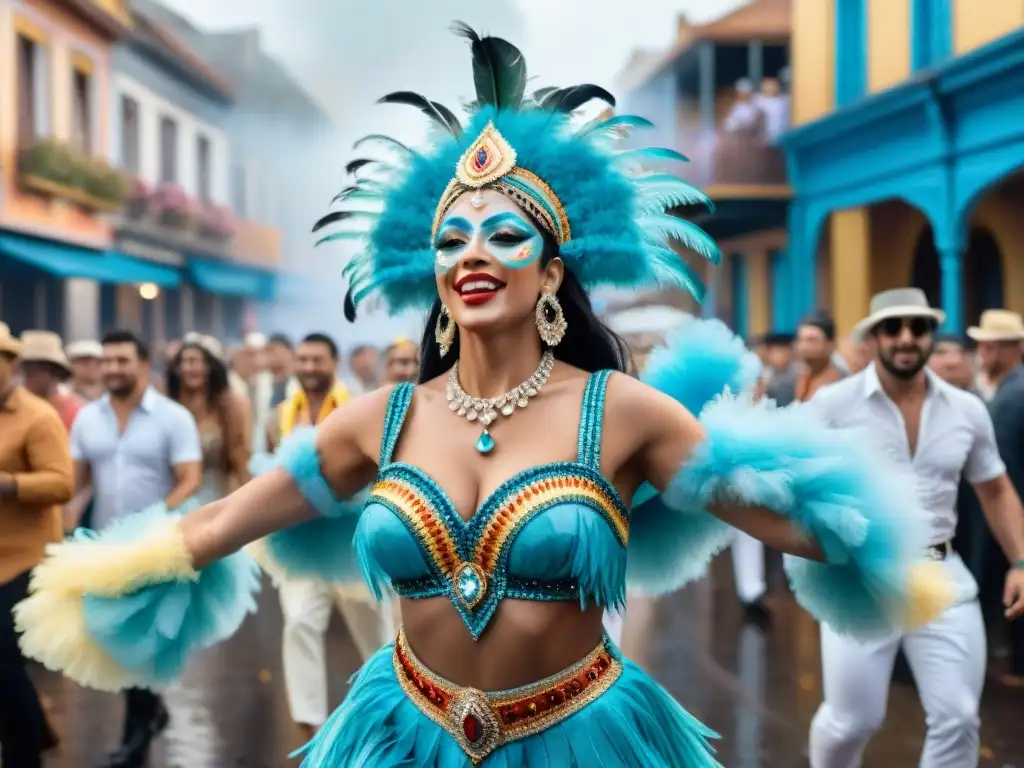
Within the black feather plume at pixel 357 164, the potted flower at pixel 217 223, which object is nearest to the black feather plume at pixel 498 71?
the black feather plume at pixel 357 164

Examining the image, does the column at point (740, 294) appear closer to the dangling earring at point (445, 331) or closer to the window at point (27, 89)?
the window at point (27, 89)

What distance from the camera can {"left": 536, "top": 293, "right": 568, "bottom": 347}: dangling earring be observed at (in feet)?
10.4

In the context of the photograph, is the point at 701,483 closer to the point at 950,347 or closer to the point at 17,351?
the point at 17,351

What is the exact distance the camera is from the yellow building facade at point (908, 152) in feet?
43.4

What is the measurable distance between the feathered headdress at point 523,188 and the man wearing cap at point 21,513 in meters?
2.38

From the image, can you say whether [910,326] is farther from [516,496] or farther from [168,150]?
[168,150]

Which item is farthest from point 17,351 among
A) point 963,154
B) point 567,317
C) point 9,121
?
point 9,121

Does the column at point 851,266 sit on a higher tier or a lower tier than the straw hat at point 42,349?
higher

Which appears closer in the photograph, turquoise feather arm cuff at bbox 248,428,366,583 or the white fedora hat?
turquoise feather arm cuff at bbox 248,428,366,583

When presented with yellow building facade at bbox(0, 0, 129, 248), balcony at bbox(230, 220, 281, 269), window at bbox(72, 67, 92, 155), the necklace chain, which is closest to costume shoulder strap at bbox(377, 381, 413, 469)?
the necklace chain

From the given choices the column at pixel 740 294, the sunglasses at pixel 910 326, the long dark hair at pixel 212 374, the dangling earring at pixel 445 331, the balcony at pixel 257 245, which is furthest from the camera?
the balcony at pixel 257 245

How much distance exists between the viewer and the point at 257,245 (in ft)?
100

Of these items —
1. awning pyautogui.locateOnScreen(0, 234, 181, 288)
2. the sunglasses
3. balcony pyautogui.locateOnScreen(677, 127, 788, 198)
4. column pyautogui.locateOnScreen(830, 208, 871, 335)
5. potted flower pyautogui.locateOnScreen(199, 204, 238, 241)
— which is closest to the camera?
the sunglasses

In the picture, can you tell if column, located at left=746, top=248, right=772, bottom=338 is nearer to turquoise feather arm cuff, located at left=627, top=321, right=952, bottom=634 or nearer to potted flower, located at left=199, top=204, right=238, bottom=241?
potted flower, located at left=199, top=204, right=238, bottom=241
